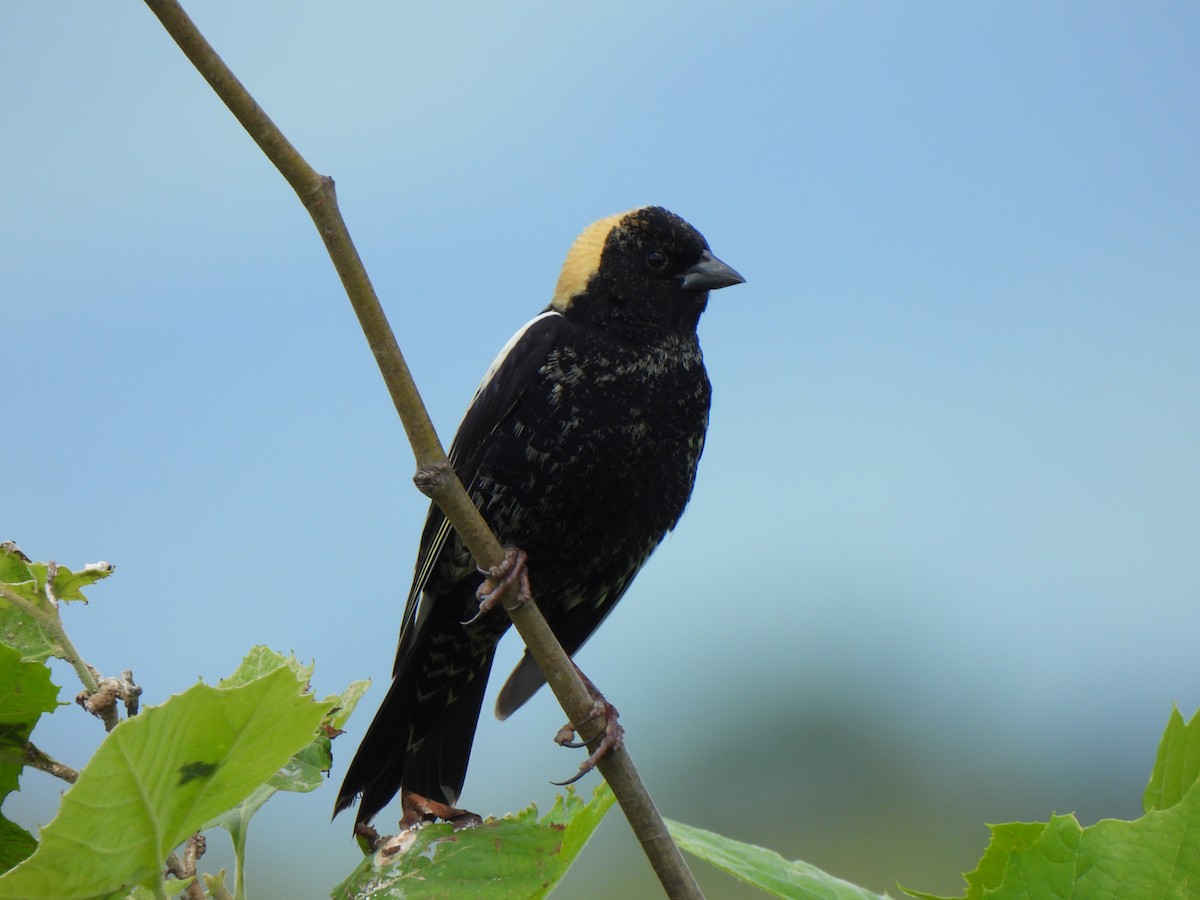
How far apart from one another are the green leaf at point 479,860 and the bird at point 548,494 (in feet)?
4.81

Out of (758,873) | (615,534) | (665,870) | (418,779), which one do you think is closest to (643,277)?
(615,534)

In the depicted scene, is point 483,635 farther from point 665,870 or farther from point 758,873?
point 758,873

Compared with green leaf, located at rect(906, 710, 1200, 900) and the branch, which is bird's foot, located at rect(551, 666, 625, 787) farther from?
green leaf, located at rect(906, 710, 1200, 900)

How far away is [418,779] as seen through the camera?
2812 mm

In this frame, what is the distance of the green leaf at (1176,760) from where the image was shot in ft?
3.26

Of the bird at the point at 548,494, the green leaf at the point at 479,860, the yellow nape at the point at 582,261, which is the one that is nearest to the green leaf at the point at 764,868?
the green leaf at the point at 479,860

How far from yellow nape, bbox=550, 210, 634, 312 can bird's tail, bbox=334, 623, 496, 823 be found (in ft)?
3.14

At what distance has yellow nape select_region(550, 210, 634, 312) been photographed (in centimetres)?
325

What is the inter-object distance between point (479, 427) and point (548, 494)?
27 cm

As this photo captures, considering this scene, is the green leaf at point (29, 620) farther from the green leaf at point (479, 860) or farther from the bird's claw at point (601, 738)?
the bird's claw at point (601, 738)

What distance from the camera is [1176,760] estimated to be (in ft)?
3.27

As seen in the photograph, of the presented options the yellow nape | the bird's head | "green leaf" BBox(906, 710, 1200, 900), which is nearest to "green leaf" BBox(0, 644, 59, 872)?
"green leaf" BBox(906, 710, 1200, 900)

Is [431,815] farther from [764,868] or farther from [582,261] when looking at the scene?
[582,261]

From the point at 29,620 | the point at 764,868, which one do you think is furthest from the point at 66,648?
the point at 764,868
